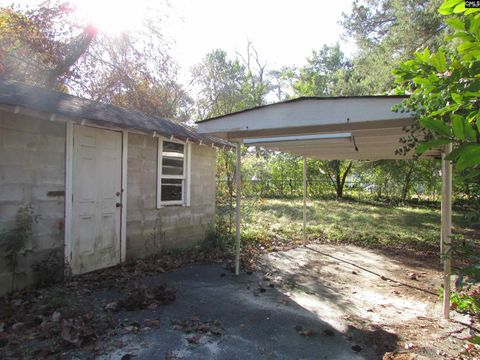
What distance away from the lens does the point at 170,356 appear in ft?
10.2

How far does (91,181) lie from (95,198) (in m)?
0.30

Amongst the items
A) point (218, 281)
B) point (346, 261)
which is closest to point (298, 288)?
point (218, 281)

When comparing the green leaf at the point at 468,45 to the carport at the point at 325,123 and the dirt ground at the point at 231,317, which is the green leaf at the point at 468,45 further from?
A: the dirt ground at the point at 231,317

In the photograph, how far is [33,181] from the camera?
15.7ft

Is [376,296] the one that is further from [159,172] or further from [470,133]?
[159,172]

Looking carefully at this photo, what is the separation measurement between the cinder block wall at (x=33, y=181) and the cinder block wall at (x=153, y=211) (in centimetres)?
144

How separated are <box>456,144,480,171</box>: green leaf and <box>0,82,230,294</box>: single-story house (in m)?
4.71

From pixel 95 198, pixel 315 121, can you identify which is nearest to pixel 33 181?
pixel 95 198

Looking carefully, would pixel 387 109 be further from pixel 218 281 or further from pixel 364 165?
pixel 364 165

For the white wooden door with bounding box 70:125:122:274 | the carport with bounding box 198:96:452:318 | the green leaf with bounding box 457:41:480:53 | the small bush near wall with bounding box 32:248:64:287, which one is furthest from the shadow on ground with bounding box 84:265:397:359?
the green leaf with bounding box 457:41:480:53

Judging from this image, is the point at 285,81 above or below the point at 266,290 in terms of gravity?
above

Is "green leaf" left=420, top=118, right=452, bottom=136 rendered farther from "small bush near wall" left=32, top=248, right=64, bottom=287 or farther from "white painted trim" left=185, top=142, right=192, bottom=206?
"white painted trim" left=185, top=142, right=192, bottom=206

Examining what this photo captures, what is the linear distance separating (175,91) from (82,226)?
13972mm

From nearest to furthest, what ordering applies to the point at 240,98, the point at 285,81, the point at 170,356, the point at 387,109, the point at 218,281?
the point at 170,356 → the point at 387,109 → the point at 218,281 → the point at 240,98 → the point at 285,81
